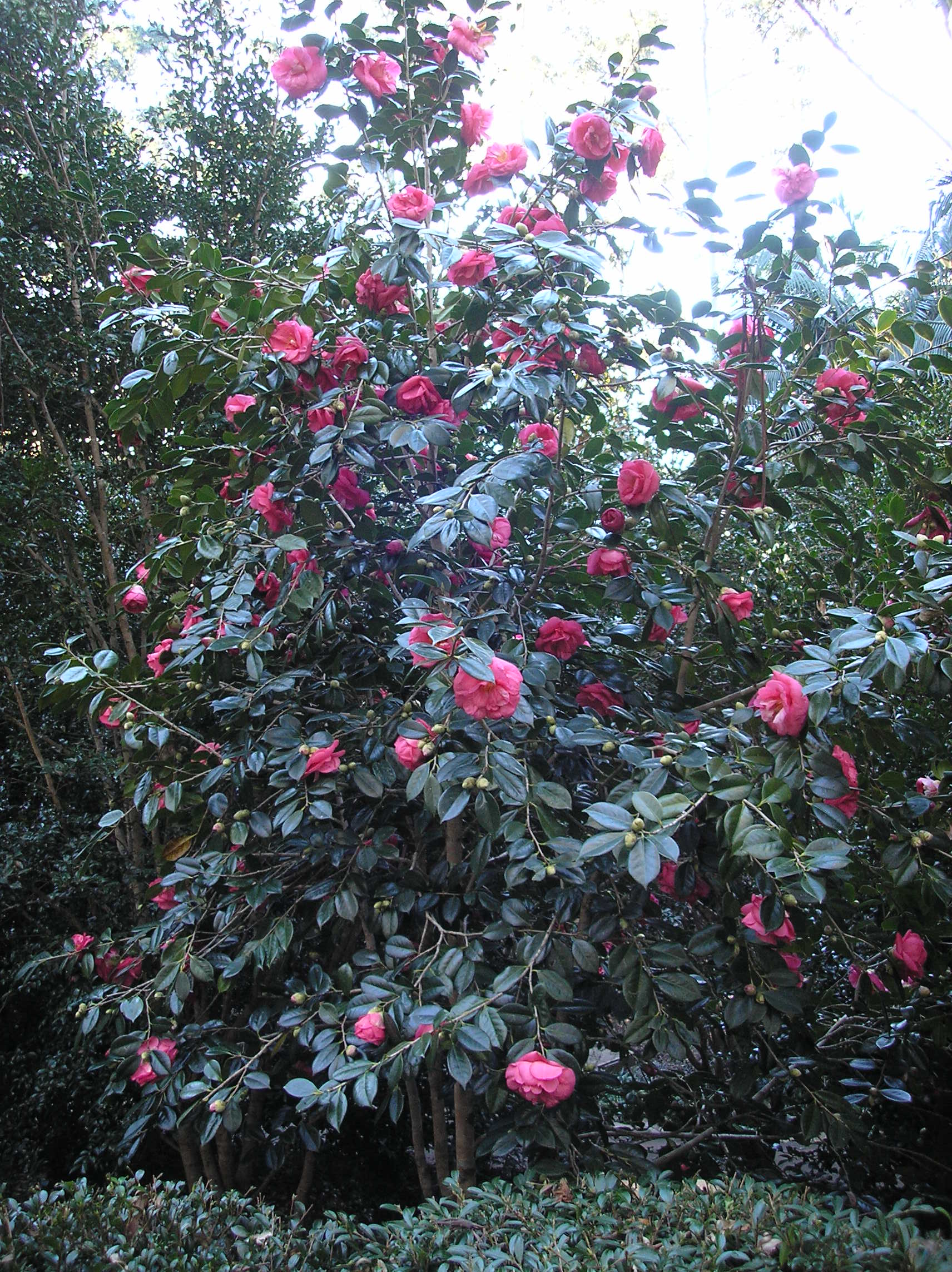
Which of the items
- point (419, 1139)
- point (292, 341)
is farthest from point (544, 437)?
point (419, 1139)

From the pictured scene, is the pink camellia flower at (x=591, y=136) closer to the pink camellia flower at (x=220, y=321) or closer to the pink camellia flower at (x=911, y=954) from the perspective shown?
the pink camellia flower at (x=220, y=321)

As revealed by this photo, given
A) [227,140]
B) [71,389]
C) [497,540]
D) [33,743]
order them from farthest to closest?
[227,140], [71,389], [33,743], [497,540]

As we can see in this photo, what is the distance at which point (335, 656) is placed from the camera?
1.71 metres

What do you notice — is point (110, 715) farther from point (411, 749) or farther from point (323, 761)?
point (411, 749)

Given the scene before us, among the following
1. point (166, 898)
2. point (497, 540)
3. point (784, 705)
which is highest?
point (497, 540)

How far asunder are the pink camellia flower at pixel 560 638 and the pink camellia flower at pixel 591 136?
842 mm

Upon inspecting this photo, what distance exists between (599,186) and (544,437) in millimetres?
481

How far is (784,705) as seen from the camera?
1143 mm

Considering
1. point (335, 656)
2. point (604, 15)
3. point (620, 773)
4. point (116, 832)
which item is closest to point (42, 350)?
point (116, 832)

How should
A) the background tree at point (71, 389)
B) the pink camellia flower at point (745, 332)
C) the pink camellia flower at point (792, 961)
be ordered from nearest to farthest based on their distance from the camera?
the pink camellia flower at point (792, 961)
the pink camellia flower at point (745, 332)
the background tree at point (71, 389)

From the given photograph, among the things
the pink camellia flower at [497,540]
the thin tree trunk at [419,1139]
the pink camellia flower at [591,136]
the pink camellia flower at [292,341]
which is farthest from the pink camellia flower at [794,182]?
the thin tree trunk at [419,1139]

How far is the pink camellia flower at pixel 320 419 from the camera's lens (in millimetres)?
1497

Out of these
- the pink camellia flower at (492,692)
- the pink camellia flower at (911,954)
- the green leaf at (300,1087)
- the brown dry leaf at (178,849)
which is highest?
the pink camellia flower at (492,692)

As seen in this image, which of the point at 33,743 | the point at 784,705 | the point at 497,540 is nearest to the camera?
the point at 784,705
